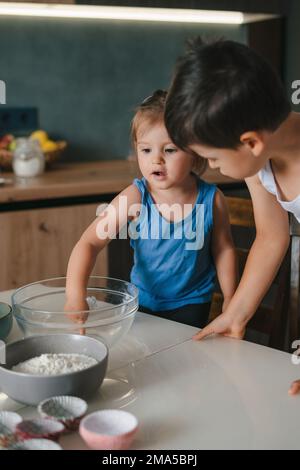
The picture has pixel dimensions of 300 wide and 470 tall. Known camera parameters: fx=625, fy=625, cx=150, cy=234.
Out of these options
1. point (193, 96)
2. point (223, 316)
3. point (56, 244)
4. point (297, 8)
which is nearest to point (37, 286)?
point (223, 316)

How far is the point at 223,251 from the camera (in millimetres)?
1545

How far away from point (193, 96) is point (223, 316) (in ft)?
1.45

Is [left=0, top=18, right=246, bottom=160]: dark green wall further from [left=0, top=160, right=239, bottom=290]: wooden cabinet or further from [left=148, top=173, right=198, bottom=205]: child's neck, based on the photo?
[left=148, top=173, right=198, bottom=205]: child's neck

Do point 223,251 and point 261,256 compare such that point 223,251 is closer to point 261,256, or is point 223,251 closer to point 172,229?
point 172,229

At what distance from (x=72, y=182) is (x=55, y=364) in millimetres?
1642

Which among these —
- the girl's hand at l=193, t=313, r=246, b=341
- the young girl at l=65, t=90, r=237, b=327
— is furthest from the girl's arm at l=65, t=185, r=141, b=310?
the girl's hand at l=193, t=313, r=246, b=341

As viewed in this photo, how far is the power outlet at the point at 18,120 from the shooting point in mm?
2861

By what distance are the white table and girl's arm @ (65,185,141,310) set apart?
0.50 feet

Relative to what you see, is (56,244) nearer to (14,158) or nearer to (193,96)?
(14,158)

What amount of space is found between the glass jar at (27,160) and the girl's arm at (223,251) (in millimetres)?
1233

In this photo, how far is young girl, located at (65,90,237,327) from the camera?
151cm

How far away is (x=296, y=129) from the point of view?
1208mm

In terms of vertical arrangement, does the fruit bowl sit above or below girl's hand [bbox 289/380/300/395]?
above

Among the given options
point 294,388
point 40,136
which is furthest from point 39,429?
point 40,136
